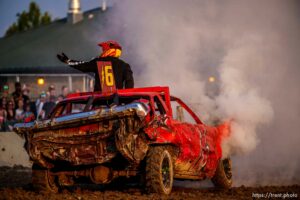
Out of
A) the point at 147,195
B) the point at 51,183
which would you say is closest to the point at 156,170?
the point at 147,195

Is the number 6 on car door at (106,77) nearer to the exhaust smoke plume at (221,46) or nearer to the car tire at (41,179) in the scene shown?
the car tire at (41,179)

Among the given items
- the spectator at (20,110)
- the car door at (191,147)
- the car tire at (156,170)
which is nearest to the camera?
the car tire at (156,170)

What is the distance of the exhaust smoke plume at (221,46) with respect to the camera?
18.3 meters

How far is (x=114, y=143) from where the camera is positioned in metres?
10.2

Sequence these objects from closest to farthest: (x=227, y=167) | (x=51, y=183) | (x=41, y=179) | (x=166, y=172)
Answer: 1. (x=166, y=172)
2. (x=41, y=179)
3. (x=51, y=183)
4. (x=227, y=167)

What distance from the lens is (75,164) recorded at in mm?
10477

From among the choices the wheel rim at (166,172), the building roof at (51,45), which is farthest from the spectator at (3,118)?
the building roof at (51,45)

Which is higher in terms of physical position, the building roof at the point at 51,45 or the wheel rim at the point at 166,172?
the building roof at the point at 51,45

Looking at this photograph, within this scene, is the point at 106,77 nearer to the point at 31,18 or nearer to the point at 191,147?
the point at 191,147

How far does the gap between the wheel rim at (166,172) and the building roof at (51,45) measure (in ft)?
67.8

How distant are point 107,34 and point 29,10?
54.1 m

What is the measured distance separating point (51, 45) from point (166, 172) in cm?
2693

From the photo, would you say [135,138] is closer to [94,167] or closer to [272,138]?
[94,167]

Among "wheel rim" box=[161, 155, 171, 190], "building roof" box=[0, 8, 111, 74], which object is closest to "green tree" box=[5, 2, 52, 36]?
"building roof" box=[0, 8, 111, 74]
